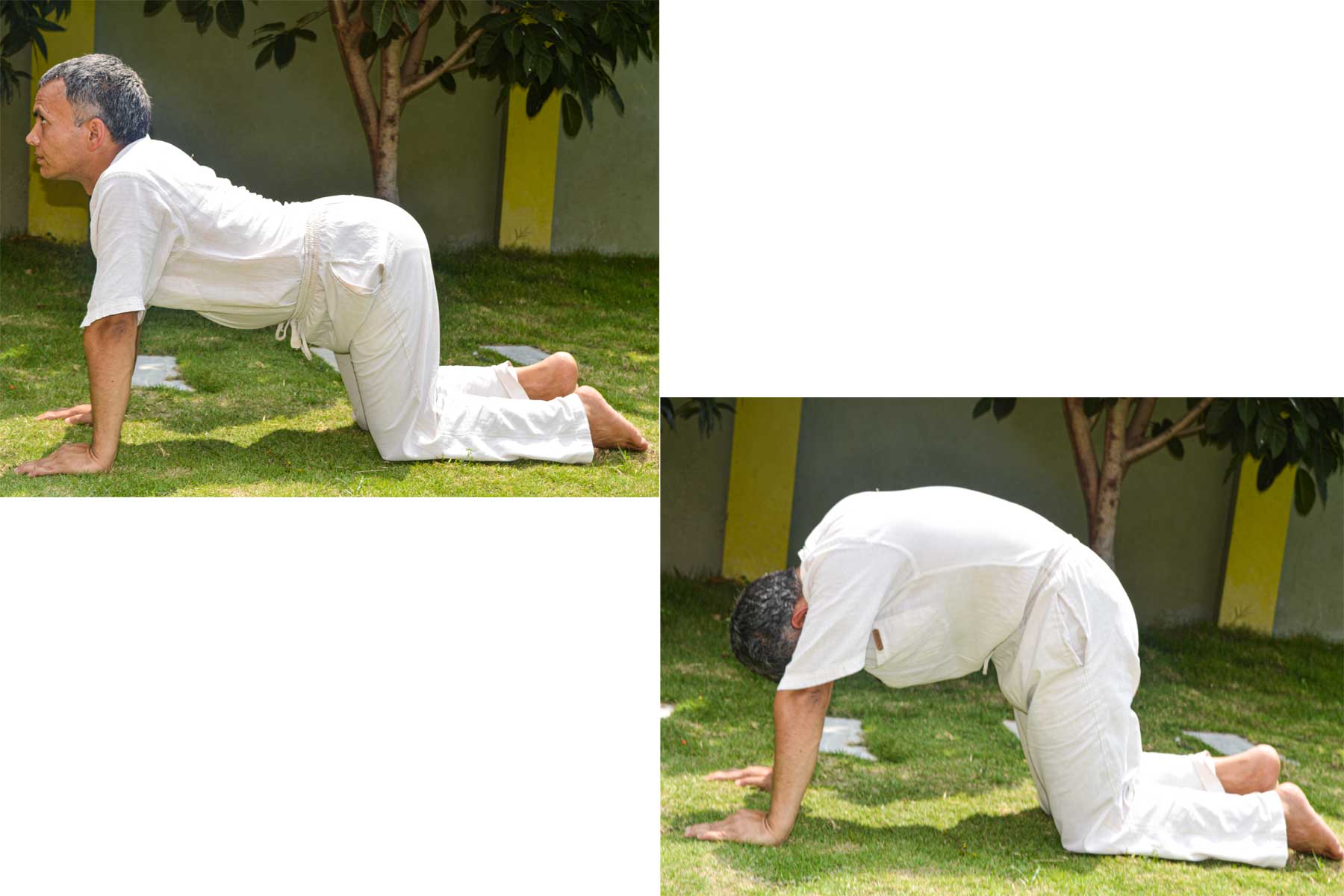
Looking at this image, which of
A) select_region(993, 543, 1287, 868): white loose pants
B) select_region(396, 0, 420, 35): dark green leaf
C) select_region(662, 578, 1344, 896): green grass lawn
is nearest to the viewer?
select_region(662, 578, 1344, 896): green grass lawn

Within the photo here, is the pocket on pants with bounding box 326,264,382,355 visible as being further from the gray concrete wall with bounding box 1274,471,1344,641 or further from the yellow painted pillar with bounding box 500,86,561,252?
the gray concrete wall with bounding box 1274,471,1344,641

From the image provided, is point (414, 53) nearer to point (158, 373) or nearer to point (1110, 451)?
point (158, 373)

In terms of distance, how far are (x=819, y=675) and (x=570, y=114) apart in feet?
7.19

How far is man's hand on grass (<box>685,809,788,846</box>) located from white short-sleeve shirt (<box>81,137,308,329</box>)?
6.09 feet

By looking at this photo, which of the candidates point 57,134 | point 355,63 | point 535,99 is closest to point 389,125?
point 355,63

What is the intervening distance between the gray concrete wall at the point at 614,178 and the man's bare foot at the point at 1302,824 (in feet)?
8.54

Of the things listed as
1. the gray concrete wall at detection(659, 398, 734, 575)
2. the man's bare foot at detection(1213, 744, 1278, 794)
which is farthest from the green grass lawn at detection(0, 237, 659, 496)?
the man's bare foot at detection(1213, 744, 1278, 794)

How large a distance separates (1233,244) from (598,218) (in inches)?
79.9

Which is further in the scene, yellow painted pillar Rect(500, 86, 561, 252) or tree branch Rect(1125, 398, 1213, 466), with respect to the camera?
yellow painted pillar Rect(500, 86, 561, 252)

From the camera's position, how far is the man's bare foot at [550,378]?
397 cm

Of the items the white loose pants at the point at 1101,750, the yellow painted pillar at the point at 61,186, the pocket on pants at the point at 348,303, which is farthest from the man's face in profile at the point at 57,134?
the white loose pants at the point at 1101,750

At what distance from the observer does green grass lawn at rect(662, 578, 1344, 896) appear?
2.72m

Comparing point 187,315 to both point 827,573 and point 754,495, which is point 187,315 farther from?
point 827,573

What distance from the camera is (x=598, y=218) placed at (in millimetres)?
4488
